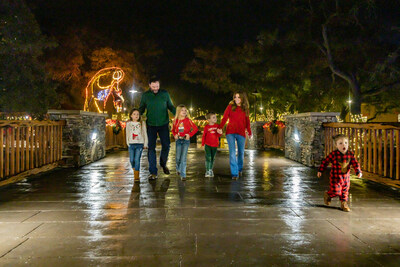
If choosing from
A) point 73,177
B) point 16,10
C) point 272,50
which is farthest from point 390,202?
point 272,50

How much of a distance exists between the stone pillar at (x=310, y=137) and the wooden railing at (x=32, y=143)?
6.32 meters

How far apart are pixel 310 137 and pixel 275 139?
721 centimetres

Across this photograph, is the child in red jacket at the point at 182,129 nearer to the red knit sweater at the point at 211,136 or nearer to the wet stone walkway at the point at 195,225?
the red knit sweater at the point at 211,136

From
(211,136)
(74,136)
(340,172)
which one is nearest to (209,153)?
(211,136)

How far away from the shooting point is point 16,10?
19.4 metres

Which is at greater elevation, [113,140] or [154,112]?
[154,112]

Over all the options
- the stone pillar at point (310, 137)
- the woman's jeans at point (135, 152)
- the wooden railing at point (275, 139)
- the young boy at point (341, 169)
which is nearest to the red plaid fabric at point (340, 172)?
the young boy at point (341, 169)

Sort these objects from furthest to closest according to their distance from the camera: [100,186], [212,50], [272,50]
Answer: [212,50] < [272,50] < [100,186]

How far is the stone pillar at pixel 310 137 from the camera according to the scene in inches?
392

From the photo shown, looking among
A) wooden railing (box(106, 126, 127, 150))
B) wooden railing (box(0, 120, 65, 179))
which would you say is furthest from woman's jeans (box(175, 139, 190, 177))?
wooden railing (box(106, 126, 127, 150))

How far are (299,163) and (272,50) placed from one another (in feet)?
64.2

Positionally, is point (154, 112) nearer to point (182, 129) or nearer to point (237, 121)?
point (182, 129)

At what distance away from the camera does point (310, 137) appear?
10148 millimetres

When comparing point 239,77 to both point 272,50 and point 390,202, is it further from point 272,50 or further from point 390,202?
point 390,202
